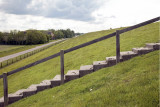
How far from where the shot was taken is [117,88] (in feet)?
14.1

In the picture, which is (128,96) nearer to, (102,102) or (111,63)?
(102,102)

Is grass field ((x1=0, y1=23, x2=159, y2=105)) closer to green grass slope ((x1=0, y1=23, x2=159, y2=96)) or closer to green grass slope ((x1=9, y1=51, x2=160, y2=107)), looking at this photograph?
green grass slope ((x1=0, y1=23, x2=159, y2=96))

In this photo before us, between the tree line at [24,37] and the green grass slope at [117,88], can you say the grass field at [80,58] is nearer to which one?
the green grass slope at [117,88]

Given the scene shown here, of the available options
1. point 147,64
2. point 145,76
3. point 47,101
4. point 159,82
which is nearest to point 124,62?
point 147,64

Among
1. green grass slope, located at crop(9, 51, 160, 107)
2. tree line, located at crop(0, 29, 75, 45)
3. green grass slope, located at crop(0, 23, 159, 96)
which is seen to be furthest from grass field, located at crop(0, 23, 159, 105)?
tree line, located at crop(0, 29, 75, 45)

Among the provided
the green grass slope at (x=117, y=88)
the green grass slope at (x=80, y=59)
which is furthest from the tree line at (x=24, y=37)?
the green grass slope at (x=117, y=88)

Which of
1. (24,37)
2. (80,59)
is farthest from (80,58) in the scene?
(24,37)

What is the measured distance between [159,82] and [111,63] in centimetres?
273

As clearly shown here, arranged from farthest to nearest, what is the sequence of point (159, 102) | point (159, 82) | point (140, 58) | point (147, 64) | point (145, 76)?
point (140, 58) → point (147, 64) → point (145, 76) → point (159, 82) → point (159, 102)

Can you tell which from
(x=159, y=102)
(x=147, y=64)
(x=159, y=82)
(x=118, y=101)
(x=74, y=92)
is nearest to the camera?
(x=159, y=102)

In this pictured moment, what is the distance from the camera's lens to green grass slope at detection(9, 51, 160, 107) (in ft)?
11.7

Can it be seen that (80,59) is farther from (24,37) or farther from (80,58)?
(24,37)

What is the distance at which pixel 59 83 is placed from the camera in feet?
22.0

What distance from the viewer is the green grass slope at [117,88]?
11.7 feet
